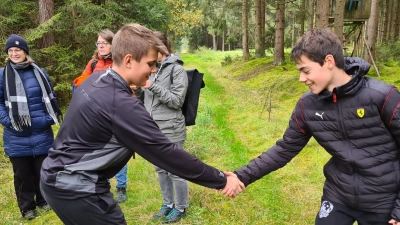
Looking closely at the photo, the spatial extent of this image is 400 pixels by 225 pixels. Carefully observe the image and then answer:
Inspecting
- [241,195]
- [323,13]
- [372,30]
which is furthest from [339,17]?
[241,195]

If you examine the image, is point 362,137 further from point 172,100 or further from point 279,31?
point 279,31

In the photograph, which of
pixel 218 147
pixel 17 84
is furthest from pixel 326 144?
pixel 218 147

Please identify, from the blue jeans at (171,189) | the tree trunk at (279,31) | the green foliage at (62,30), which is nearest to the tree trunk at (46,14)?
the green foliage at (62,30)

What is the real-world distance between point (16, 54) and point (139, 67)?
9.24 feet

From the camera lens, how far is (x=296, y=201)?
4.91 m

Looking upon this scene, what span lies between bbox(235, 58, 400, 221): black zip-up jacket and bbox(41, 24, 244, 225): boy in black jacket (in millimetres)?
1121

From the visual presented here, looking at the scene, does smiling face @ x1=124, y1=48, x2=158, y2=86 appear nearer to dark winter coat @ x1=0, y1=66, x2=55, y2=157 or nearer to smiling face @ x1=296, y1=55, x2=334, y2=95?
smiling face @ x1=296, y1=55, x2=334, y2=95

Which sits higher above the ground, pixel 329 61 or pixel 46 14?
pixel 46 14

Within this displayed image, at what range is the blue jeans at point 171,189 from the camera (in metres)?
4.21

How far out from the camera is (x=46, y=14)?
9938 mm

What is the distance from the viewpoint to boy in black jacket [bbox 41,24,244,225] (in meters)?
2.18

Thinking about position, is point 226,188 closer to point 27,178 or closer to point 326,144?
point 326,144

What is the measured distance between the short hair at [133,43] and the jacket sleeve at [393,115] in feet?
5.27

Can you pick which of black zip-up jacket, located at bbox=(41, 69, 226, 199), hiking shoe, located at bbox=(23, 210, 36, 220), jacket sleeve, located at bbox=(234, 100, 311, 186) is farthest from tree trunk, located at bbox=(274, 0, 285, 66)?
black zip-up jacket, located at bbox=(41, 69, 226, 199)
